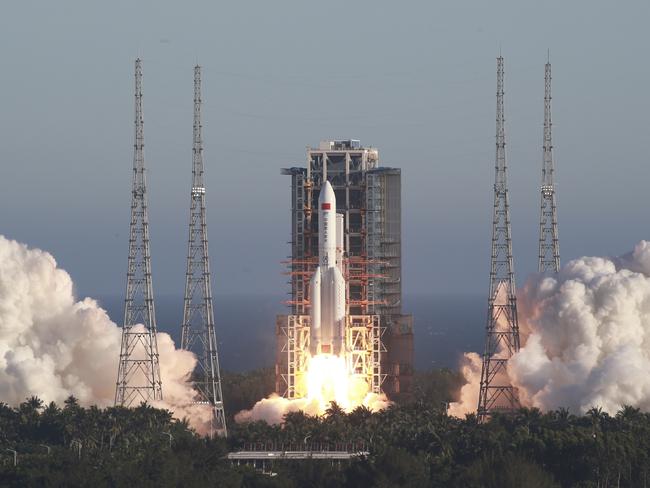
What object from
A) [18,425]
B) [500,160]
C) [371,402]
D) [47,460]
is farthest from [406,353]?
[47,460]

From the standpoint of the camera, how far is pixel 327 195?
142875 millimetres

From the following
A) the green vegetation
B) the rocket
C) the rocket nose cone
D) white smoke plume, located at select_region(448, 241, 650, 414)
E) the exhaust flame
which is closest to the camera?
the green vegetation

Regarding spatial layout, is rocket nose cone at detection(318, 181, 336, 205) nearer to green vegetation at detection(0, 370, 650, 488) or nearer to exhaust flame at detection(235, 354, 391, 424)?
exhaust flame at detection(235, 354, 391, 424)

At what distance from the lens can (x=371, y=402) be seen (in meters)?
147

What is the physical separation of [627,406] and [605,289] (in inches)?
336

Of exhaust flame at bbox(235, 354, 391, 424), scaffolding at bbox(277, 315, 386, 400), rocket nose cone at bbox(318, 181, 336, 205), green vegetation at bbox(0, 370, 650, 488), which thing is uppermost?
rocket nose cone at bbox(318, 181, 336, 205)

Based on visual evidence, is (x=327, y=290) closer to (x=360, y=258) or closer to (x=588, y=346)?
(x=360, y=258)

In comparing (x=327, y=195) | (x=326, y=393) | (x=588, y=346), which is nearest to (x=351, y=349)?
(x=326, y=393)

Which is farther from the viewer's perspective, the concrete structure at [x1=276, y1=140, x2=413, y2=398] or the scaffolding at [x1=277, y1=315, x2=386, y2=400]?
the concrete structure at [x1=276, y1=140, x2=413, y2=398]

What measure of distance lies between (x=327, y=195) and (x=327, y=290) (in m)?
6.47

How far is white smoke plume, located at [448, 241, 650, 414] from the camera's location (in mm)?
136375

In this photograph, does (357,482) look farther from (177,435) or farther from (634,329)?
(634,329)

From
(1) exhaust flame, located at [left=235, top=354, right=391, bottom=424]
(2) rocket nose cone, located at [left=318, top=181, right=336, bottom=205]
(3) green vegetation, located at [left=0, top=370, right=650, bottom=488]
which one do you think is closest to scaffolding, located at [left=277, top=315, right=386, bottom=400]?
(1) exhaust flame, located at [left=235, top=354, right=391, bottom=424]

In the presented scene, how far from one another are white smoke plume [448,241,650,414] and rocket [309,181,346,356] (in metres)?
12.5
